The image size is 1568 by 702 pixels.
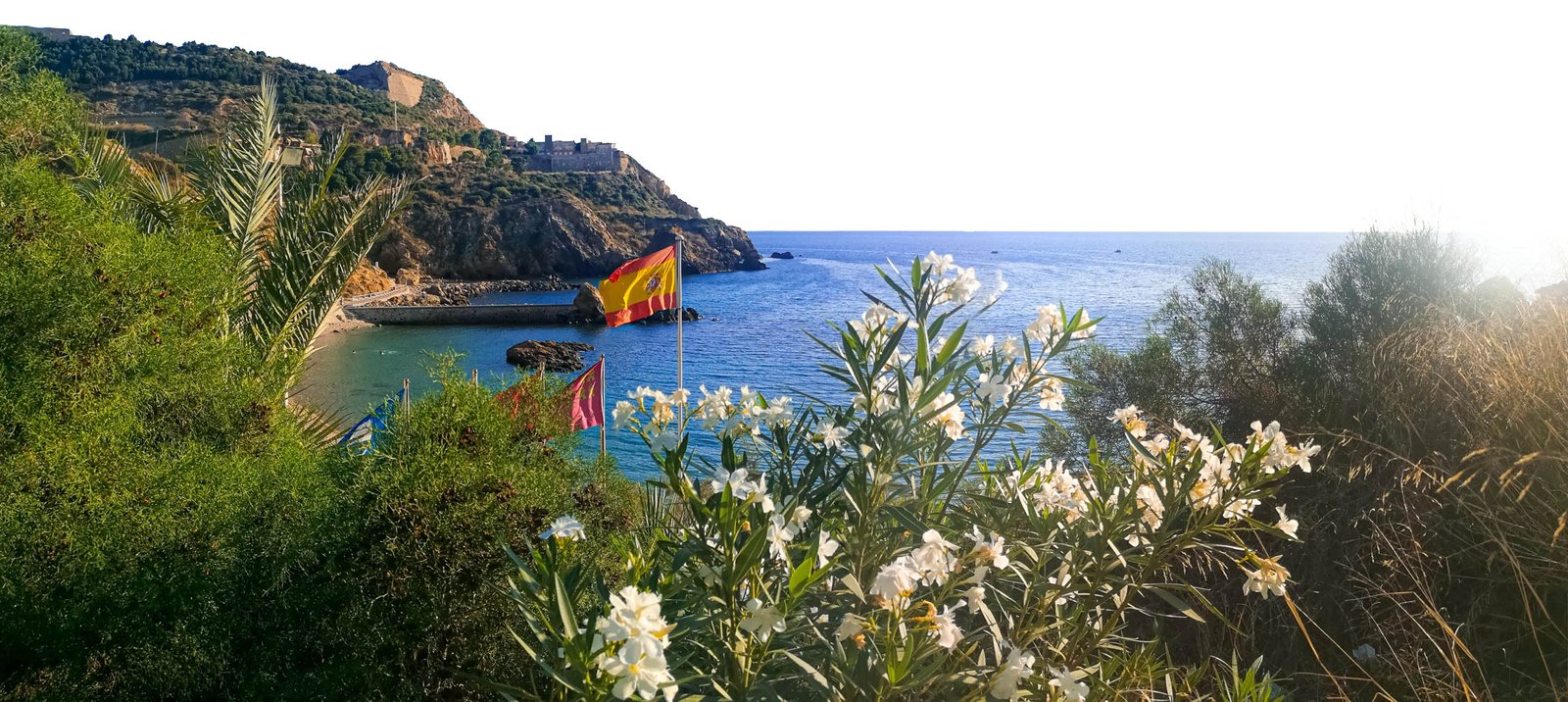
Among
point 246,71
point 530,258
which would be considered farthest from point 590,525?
point 246,71

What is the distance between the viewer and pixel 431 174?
7369 cm

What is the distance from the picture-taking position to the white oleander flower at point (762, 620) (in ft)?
6.09

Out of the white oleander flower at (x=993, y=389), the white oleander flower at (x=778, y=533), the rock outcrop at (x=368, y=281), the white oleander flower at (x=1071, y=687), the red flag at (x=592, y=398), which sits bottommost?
the rock outcrop at (x=368, y=281)

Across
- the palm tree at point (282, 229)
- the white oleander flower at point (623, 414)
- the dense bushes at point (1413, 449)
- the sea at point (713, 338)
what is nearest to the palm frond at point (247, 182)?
the palm tree at point (282, 229)

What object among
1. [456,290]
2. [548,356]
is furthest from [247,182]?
[456,290]

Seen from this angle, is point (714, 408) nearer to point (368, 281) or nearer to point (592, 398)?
point (592, 398)

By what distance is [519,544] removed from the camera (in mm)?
4496

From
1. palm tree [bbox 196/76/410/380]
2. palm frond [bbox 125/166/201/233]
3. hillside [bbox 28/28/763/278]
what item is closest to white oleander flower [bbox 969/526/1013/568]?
palm tree [bbox 196/76/410/380]

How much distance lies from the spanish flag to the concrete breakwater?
3637 cm

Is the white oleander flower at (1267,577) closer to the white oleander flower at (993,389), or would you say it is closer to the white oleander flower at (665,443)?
the white oleander flower at (993,389)

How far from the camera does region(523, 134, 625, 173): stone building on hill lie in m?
104

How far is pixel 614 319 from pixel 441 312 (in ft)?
124

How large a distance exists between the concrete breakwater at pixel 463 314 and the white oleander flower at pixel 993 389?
4619cm

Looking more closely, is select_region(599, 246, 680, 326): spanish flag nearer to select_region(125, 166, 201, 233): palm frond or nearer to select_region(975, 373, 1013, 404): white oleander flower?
select_region(125, 166, 201, 233): palm frond
